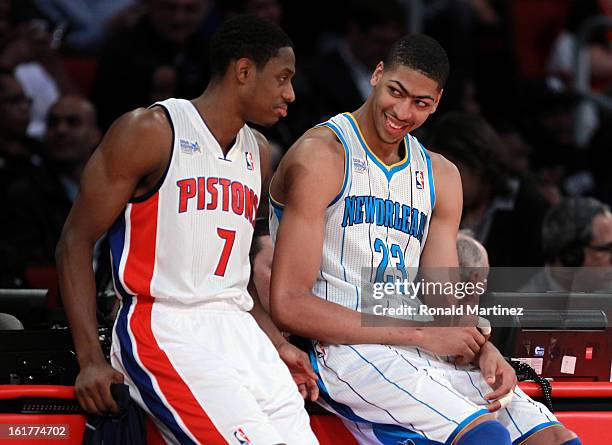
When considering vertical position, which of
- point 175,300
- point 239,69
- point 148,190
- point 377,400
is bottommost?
point 377,400

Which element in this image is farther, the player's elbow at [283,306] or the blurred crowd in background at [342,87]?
the blurred crowd in background at [342,87]

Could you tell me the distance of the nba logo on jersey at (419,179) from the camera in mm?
3838

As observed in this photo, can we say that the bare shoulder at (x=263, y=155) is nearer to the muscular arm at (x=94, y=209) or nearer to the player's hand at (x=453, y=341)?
the muscular arm at (x=94, y=209)

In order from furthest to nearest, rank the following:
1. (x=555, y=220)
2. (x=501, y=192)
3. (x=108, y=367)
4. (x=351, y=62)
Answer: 1. (x=351, y=62)
2. (x=501, y=192)
3. (x=555, y=220)
4. (x=108, y=367)

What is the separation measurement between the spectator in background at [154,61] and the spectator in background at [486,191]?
192 centimetres

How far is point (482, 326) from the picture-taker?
148 inches

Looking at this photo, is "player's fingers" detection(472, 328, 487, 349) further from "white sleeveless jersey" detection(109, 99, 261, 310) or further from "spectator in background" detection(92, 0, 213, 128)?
"spectator in background" detection(92, 0, 213, 128)

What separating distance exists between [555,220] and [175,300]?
2.36 metres

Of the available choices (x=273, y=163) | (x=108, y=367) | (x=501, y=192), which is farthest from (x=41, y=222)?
(x=108, y=367)

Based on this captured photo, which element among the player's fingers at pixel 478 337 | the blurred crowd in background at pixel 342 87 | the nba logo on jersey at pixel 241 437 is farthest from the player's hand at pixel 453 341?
the blurred crowd in background at pixel 342 87

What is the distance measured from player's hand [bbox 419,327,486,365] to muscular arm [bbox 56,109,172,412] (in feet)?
3.46

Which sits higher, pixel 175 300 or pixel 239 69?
pixel 239 69

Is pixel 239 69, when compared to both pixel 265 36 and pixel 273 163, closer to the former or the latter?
pixel 265 36

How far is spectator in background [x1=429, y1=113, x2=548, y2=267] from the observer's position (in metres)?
5.79
